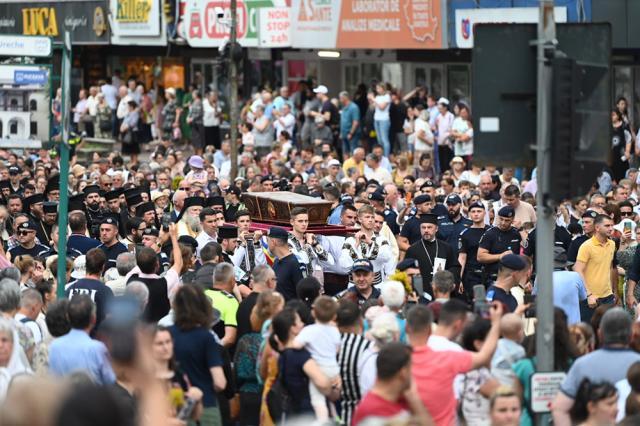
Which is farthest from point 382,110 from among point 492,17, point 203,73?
point 203,73

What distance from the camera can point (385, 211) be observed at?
19.6 meters

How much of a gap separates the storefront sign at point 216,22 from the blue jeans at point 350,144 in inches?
163

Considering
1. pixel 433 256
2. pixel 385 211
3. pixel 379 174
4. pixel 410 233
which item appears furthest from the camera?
pixel 379 174

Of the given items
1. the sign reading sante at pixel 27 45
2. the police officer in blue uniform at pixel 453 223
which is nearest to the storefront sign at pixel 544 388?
the sign reading sante at pixel 27 45

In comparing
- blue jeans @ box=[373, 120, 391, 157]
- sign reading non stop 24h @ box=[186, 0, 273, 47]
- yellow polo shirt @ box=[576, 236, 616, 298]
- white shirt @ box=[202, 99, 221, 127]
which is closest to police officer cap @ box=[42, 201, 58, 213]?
yellow polo shirt @ box=[576, 236, 616, 298]

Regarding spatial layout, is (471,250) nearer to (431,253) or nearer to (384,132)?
(431,253)

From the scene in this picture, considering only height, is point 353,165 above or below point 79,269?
below

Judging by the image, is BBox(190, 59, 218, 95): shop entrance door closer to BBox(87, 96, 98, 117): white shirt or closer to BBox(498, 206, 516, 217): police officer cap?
BBox(87, 96, 98, 117): white shirt

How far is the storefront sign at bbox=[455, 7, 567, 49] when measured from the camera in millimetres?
28781

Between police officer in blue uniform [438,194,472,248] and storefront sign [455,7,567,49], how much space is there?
10.5 m

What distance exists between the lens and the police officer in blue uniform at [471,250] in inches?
648

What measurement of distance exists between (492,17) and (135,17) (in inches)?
505

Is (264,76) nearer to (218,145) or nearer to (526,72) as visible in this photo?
(218,145)

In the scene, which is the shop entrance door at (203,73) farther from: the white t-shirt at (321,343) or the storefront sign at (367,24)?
the white t-shirt at (321,343)
